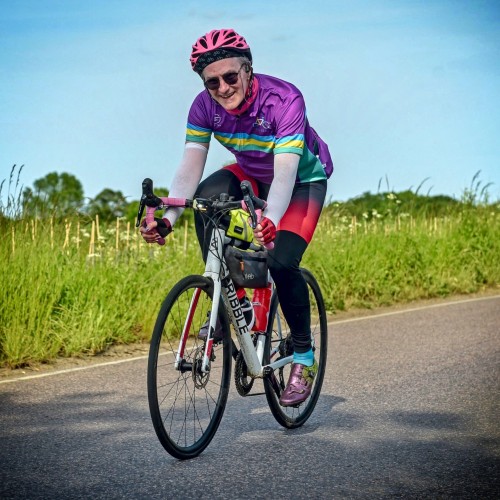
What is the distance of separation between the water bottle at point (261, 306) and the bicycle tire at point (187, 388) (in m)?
0.33

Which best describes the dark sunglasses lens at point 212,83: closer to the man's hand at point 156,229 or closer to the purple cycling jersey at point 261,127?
the purple cycling jersey at point 261,127

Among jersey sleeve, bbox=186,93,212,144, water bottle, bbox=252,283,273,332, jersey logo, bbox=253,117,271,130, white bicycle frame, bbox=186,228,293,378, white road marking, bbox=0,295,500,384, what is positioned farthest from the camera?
white road marking, bbox=0,295,500,384

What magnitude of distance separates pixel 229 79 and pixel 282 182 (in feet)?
2.16

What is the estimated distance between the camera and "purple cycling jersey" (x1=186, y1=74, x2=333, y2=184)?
18.4 ft

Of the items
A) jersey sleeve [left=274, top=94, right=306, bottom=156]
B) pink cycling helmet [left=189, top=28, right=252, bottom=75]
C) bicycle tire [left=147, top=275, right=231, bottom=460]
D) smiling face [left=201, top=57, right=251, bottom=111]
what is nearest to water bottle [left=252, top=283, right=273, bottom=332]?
bicycle tire [left=147, top=275, right=231, bottom=460]

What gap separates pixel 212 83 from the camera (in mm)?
5508

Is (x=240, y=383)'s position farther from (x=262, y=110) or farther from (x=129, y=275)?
(x=129, y=275)

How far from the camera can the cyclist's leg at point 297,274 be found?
19.1 feet

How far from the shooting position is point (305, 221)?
5910 millimetres

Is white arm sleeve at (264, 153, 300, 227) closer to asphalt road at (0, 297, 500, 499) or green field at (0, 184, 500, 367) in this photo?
asphalt road at (0, 297, 500, 499)

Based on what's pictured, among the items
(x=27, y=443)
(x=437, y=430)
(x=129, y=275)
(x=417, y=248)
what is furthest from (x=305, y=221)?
(x=417, y=248)

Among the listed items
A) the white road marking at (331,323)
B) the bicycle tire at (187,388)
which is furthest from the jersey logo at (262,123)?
the white road marking at (331,323)

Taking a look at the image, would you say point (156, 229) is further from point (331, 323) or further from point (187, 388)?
point (331, 323)

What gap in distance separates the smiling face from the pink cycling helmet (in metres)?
0.03
